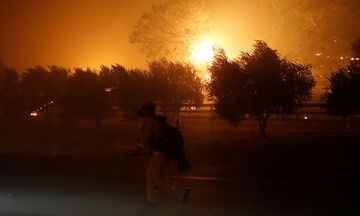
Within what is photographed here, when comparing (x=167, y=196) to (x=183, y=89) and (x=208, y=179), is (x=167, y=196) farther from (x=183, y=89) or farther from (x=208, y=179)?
(x=183, y=89)

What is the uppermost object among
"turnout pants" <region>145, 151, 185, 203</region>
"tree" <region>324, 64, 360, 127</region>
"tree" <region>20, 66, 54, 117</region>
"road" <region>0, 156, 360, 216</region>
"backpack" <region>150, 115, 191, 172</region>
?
"tree" <region>20, 66, 54, 117</region>

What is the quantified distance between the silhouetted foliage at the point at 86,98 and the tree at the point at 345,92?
11088 millimetres

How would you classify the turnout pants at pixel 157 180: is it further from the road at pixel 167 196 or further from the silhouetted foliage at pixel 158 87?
the silhouetted foliage at pixel 158 87

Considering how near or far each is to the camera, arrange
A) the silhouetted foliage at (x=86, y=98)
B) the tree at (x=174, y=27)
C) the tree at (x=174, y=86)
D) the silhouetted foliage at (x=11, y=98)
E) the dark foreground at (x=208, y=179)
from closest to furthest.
Answer: the dark foreground at (x=208, y=179) → the tree at (x=174, y=86) → the silhouetted foliage at (x=86, y=98) → the silhouetted foliage at (x=11, y=98) → the tree at (x=174, y=27)

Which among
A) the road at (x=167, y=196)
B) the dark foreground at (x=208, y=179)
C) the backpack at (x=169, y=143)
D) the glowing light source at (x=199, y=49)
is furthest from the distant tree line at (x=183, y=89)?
the glowing light source at (x=199, y=49)

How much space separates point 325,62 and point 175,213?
36402 mm

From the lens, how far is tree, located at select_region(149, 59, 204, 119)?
19.9 meters

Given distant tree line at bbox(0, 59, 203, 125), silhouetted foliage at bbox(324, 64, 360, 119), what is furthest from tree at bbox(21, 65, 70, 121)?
silhouetted foliage at bbox(324, 64, 360, 119)

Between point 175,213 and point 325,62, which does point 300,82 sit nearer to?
point 175,213

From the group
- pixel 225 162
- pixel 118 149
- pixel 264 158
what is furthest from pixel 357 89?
pixel 118 149

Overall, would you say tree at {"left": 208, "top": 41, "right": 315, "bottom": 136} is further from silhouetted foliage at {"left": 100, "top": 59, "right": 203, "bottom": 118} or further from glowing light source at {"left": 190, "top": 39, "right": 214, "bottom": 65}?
glowing light source at {"left": 190, "top": 39, "right": 214, "bottom": 65}

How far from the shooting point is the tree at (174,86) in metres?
19.9

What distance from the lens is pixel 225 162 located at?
1264 cm

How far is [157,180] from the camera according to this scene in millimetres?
7000
